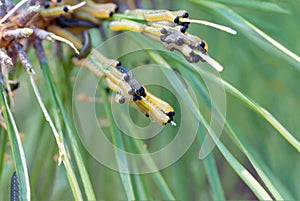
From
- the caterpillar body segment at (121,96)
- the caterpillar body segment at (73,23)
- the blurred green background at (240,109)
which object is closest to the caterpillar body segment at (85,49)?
the caterpillar body segment at (73,23)

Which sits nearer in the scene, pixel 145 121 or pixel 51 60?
pixel 51 60

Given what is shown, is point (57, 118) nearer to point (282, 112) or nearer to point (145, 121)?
point (145, 121)

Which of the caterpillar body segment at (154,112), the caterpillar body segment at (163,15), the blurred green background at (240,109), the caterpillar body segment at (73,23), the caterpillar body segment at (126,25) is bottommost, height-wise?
the blurred green background at (240,109)

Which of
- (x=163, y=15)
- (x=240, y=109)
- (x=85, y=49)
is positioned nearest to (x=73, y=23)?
(x=85, y=49)

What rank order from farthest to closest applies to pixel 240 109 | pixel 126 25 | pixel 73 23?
pixel 240 109 → pixel 73 23 → pixel 126 25

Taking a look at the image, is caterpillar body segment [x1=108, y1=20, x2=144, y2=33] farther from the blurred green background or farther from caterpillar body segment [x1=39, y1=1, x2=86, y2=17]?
the blurred green background

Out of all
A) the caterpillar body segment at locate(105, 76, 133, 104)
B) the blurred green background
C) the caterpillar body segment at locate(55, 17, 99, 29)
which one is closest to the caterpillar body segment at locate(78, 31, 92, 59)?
the caterpillar body segment at locate(55, 17, 99, 29)

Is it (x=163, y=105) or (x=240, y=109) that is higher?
(x=163, y=105)

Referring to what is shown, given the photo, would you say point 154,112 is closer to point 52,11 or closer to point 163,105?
point 163,105

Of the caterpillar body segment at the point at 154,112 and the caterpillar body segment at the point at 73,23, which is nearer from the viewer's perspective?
the caterpillar body segment at the point at 154,112

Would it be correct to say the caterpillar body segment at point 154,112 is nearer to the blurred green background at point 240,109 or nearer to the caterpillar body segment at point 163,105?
the caterpillar body segment at point 163,105

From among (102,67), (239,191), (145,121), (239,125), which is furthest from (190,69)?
(239,191)
